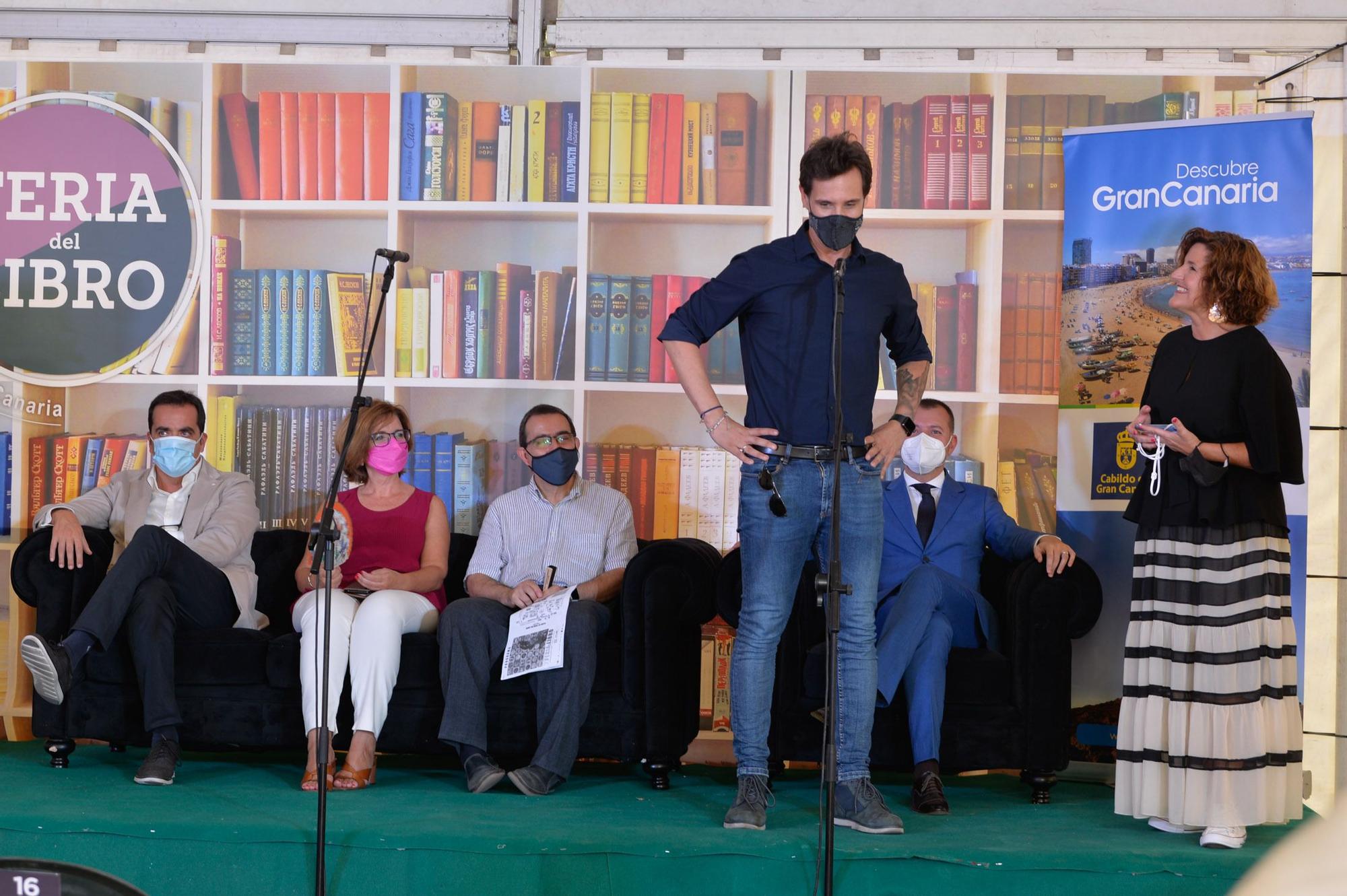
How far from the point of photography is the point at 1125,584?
4.04 m

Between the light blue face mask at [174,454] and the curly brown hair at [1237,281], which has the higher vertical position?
the curly brown hair at [1237,281]

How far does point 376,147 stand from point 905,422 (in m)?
2.22

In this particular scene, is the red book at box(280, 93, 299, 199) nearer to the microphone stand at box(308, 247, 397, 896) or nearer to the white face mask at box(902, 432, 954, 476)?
the microphone stand at box(308, 247, 397, 896)

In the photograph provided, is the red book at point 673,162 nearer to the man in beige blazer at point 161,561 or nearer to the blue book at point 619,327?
the blue book at point 619,327

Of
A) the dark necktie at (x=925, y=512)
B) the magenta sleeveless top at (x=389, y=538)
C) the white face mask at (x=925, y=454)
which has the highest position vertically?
the white face mask at (x=925, y=454)

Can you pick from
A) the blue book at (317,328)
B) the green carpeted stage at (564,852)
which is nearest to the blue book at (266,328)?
the blue book at (317,328)

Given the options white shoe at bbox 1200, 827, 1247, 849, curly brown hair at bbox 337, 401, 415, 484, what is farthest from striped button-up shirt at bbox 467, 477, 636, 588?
white shoe at bbox 1200, 827, 1247, 849

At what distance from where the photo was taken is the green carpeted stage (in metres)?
2.89

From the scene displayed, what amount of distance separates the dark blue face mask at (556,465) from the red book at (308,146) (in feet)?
4.35

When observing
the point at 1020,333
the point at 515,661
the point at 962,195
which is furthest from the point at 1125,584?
the point at 515,661

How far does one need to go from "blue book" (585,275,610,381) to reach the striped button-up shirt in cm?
60

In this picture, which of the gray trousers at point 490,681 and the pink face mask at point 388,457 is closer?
the gray trousers at point 490,681

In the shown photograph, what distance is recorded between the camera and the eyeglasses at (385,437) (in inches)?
155

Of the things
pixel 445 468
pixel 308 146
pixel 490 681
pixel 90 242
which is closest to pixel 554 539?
pixel 490 681
